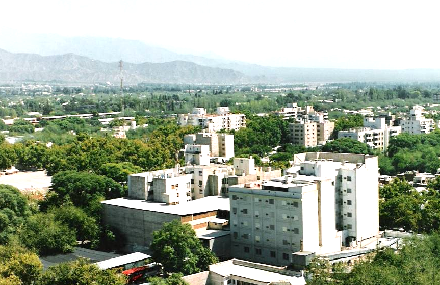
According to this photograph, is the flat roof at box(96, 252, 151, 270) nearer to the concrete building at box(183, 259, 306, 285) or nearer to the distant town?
the distant town

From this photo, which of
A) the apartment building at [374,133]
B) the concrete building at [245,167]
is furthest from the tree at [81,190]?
the apartment building at [374,133]

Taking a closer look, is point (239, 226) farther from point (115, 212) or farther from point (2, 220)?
point (2, 220)

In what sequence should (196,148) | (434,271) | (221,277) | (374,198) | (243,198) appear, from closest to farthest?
(434,271) < (221,277) < (243,198) < (374,198) < (196,148)

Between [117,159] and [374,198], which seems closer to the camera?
[374,198]

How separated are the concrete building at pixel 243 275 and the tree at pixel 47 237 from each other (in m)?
5.36

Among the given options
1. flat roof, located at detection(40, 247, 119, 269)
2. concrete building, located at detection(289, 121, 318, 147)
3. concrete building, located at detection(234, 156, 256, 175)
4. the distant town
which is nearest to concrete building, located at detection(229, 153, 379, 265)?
the distant town

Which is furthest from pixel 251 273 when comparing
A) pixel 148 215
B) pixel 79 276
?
pixel 148 215

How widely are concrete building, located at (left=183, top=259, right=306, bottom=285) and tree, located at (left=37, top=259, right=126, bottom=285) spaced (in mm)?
1947

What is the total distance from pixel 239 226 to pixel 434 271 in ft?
20.1

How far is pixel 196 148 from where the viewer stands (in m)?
34.2

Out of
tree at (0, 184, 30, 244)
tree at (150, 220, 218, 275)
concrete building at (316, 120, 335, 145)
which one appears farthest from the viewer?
concrete building at (316, 120, 335, 145)

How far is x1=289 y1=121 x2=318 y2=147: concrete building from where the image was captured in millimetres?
48219

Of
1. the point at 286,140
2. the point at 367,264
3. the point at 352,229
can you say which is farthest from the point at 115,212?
the point at 286,140

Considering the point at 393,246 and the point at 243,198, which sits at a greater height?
the point at 243,198
